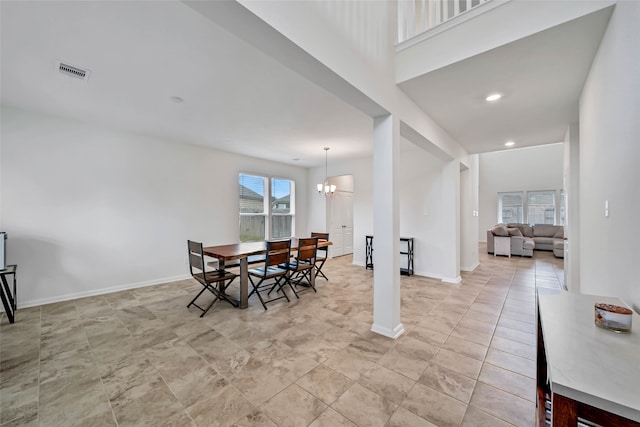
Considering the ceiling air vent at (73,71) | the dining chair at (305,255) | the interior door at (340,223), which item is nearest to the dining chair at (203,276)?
the dining chair at (305,255)

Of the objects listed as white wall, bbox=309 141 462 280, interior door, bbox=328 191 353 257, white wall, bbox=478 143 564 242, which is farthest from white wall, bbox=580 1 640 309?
white wall, bbox=478 143 564 242

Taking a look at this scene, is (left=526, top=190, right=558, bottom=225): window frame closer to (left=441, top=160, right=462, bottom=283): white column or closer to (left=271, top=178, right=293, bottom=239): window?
(left=441, top=160, right=462, bottom=283): white column

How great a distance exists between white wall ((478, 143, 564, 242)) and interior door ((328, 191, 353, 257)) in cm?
596

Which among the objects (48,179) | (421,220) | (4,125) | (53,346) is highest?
(4,125)

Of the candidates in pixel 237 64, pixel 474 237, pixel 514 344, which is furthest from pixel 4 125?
pixel 474 237

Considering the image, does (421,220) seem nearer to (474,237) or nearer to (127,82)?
(474,237)

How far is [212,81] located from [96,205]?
2.91 meters

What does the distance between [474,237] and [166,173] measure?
6.72 meters

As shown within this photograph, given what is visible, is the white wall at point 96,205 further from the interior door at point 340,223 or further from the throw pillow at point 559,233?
the throw pillow at point 559,233

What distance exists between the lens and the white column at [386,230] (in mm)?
2457

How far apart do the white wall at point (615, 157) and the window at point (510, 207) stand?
8.24m

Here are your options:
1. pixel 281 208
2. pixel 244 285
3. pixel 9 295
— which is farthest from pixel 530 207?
pixel 9 295

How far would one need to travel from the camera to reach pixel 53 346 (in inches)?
91.7

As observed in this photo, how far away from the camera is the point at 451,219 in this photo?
4.44 meters
